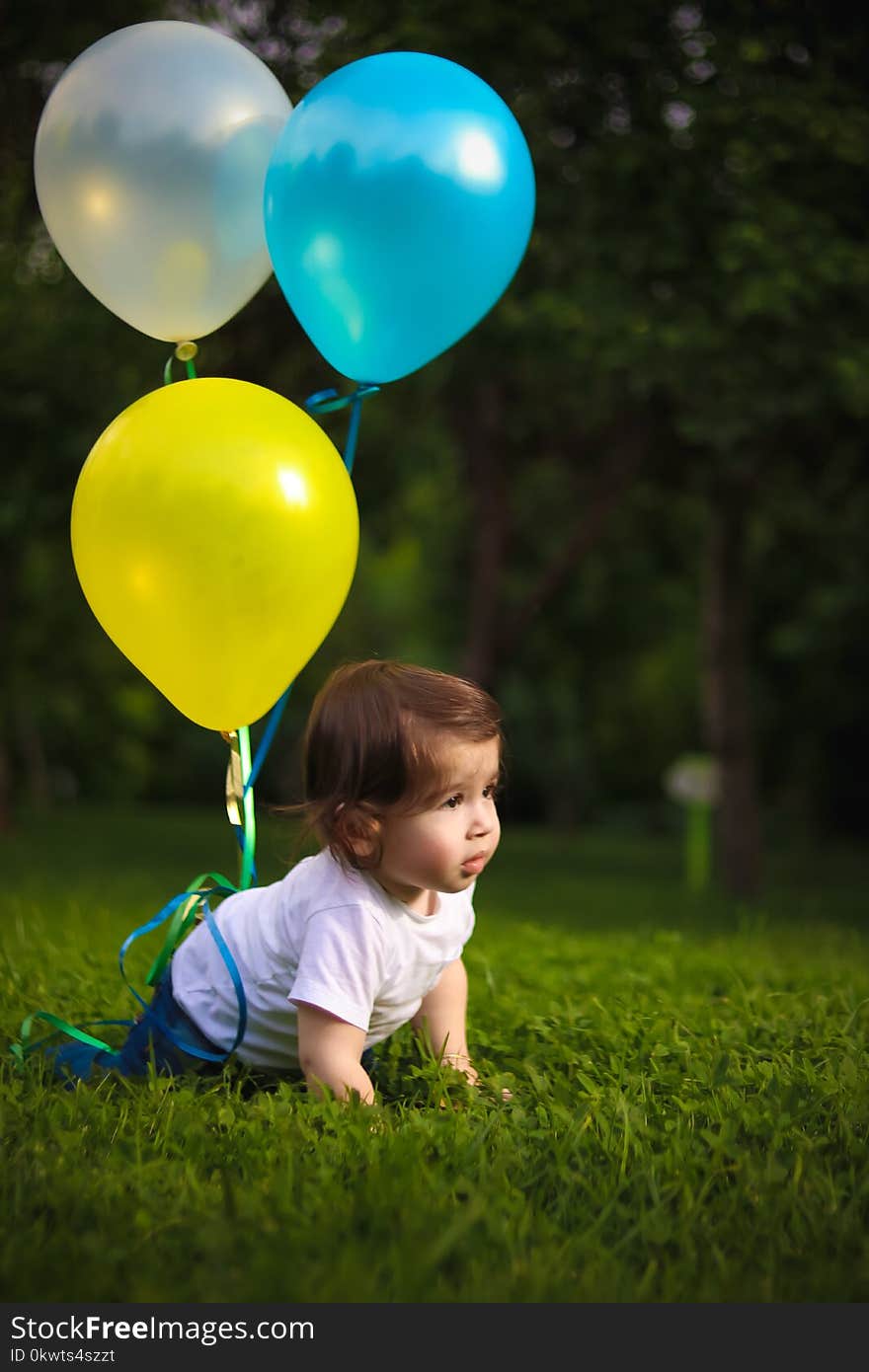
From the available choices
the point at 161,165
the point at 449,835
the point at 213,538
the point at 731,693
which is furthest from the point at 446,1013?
the point at 731,693

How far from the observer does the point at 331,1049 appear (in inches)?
95.7

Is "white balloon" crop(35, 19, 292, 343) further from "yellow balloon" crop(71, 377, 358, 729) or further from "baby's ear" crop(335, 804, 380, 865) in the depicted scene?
"baby's ear" crop(335, 804, 380, 865)

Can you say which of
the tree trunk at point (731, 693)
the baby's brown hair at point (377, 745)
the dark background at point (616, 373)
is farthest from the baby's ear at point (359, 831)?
the tree trunk at point (731, 693)

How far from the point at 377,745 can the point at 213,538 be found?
0.55 metres

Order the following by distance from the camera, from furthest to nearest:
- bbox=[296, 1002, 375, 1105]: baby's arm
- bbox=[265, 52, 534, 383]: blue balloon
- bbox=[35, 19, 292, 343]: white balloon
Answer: bbox=[35, 19, 292, 343]: white balloon → bbox=[265, 52, 534, 383]: blue balloon → bbox=[296, 1002, 375, 1105]: baby's arm

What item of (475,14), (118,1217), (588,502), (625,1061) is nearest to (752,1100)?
(625,1061)

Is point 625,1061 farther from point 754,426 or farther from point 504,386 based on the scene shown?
point 504,386

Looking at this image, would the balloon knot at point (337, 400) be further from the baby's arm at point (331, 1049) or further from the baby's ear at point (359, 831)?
the baby's arm at point (331, 1049)

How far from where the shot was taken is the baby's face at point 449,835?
2.47 meters

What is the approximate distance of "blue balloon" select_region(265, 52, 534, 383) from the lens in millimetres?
2781

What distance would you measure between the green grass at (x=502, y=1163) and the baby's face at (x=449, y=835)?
1.29 feet

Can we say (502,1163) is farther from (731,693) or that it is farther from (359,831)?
(731,693)

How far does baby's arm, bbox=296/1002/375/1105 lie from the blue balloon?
1591 mm

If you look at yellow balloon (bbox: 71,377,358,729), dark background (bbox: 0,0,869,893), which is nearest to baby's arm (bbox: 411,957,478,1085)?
dark background (bbox: 0,0,869,893)
